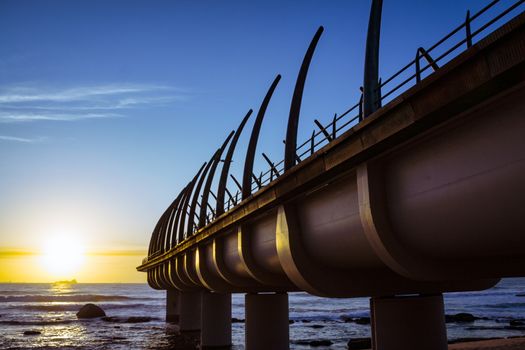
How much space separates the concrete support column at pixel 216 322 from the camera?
33.1 metres

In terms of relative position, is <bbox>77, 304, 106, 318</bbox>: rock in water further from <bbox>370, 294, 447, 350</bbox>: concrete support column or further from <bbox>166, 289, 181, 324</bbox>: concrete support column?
<bbox>370, 294, 447, 350</bbox>: concrete support column

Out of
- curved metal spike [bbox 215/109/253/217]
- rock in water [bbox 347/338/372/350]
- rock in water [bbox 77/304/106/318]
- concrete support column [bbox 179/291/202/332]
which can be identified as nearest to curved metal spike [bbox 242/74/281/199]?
curved metal spike [bbox 215/109/253/217]

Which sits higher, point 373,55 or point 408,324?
point 373,55

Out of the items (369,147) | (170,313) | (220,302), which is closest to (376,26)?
(369,147)

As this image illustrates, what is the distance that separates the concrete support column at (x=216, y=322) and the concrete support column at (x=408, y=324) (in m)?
20.6

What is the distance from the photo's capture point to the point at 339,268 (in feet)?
43.4

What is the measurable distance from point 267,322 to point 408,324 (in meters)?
11.2

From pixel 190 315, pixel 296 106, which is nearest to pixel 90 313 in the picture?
pixel 190 315

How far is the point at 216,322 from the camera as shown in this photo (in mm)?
33469

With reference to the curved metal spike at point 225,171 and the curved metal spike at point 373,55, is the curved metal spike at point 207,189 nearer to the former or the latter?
the curved metal spike at point 225,171

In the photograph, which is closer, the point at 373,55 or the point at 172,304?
the point at 373,55

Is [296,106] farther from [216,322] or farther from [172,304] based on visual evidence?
[172,304]

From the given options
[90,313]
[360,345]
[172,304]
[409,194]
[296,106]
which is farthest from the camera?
[90,313]

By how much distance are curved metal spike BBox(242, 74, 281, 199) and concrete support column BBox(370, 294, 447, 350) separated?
6.83m
